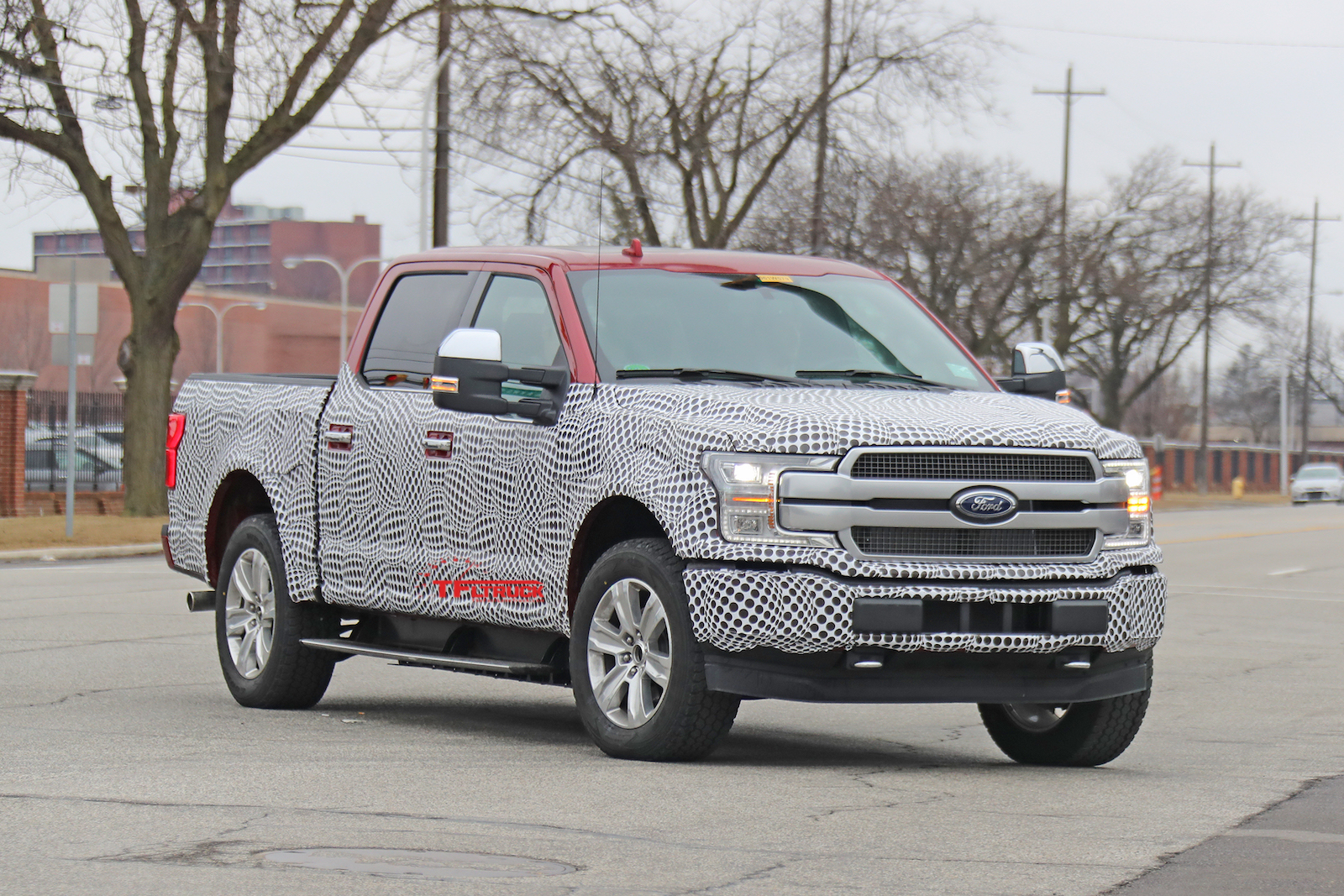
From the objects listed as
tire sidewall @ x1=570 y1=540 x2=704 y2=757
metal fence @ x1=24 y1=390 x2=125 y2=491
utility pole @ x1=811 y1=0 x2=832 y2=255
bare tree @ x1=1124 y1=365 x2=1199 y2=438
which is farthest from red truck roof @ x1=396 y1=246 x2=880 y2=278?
bare tree @ x1=1124 y1=365 x2=1199 y2=438

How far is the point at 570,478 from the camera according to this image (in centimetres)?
775

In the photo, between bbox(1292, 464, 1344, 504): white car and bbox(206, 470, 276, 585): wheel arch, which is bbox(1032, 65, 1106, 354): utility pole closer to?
bbox(1292, 464, 1344, 504): white car

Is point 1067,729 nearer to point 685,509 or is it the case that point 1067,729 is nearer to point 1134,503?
point 1134,503

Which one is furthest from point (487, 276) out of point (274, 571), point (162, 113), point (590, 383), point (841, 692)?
point (162, 113)

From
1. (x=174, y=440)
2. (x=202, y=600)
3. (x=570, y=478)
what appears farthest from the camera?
(x=174, y=440)

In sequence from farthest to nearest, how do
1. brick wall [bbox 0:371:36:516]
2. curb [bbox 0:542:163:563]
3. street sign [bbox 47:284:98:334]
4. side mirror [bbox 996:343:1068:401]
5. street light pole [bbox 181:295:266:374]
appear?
street light pole [bbox 181:295:266:374] < brick wall [bbox 0:371:36:516] < street sign [bbox 47:284:98:334] < curb [bbox 0:542:163:563] < side mirror [bbox 996:343:1068:401]

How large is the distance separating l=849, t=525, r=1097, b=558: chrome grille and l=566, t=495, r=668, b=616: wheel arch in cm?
93

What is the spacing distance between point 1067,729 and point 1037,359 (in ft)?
5.89

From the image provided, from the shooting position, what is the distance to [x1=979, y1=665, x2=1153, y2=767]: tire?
7.70 metres

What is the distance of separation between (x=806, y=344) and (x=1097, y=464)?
1444 mm

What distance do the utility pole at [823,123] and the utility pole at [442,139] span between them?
967cm

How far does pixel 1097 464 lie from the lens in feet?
24.0

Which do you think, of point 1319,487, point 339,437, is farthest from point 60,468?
point 1319,487

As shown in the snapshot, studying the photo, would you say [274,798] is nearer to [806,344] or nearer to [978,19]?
[806,344]
